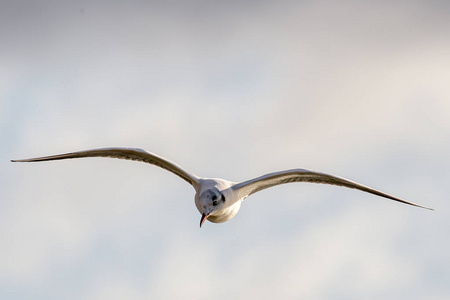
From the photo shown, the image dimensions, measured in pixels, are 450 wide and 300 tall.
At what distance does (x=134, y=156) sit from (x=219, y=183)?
3138mm

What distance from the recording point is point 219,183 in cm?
2805

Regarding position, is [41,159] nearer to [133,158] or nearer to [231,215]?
[133,158]

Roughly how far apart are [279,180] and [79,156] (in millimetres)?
6369

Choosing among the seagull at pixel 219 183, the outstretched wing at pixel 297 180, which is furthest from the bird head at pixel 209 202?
the outstretched wing at pixel 297 180

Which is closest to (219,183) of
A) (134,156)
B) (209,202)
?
(209,202)

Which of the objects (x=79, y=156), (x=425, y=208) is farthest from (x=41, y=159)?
(x=425, y=208)

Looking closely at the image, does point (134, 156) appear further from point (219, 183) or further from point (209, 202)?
point (209, 202)

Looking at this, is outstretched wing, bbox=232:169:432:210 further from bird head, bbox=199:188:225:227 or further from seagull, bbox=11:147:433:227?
bird head, bbox=199:188:225:227

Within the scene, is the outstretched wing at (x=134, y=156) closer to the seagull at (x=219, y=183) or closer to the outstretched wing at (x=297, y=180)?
the seagull at (x=219, y=183)

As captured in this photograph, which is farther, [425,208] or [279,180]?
[279,180]

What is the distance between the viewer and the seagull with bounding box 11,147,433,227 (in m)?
27.4

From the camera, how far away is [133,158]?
29562 mm

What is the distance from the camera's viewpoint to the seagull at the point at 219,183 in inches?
1080

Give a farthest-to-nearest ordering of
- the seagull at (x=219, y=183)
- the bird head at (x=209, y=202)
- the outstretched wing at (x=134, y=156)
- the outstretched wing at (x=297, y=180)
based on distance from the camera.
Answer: the outstretched wing at (x=134, y=156) < the outstretched wing at (x=297, y=180) < the seagull at (x=219, y=183) < the bird head at (x=209, y=202)
